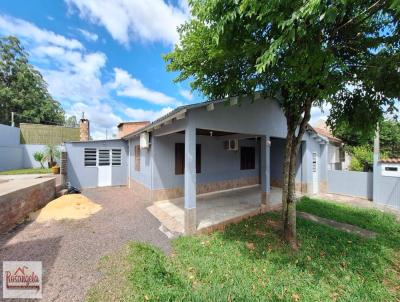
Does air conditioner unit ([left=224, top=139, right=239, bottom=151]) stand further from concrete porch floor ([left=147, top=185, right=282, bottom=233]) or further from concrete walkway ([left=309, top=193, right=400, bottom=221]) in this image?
concrete walkway ([left=309, top=193, right=400, bottom=221])

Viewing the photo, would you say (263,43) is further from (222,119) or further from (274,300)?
(274,300)

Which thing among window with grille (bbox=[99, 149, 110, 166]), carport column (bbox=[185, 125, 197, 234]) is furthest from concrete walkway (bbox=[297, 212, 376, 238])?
window with grille (bbox=[99, 149, 110, 166])

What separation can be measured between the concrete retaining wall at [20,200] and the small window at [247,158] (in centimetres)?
968

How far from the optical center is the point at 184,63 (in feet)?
17.6

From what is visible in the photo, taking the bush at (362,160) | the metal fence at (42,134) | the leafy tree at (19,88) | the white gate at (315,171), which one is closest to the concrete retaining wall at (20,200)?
the white gate at (315,171)

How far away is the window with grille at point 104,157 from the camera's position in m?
12.3

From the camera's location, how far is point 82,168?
38.4ft

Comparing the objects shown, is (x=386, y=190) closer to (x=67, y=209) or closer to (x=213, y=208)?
(x=213, y=208)

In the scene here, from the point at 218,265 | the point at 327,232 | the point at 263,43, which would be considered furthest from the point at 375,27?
the point at 218,265

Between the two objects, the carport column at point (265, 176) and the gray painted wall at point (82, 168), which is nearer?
the carport column at point (265, 176)

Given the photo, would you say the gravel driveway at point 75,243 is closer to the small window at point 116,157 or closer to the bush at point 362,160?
the small window at point 116,157

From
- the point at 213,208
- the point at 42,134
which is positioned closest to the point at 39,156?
the point at 42,134

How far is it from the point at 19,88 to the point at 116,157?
28.3m

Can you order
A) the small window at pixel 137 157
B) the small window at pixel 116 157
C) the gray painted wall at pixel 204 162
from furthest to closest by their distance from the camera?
the small window at pixel 116 157 → the small window at pixel 137 157 → the gray painted wall at pixel 204 162
